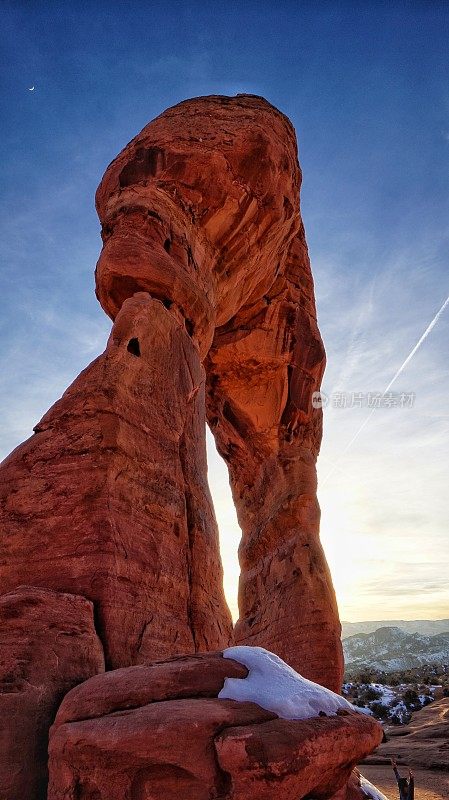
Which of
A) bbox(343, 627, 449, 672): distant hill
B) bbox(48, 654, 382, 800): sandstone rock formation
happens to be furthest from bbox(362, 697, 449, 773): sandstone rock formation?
bbox(343, 627, 449, 672): distant hill

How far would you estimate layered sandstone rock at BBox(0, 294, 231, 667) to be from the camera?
16.1ft

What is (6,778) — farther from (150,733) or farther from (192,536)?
(192,536)

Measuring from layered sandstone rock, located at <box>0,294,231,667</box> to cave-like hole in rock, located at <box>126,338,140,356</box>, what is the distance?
0.05ft

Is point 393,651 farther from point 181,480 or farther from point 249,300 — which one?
point 181,480

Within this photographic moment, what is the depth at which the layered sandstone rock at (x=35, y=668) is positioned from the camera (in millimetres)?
3574

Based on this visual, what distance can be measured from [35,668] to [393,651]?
109558mm

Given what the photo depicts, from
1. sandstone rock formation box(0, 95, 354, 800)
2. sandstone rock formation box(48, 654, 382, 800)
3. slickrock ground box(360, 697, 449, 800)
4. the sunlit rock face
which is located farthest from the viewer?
slickrock ground box(360, 697, 449, 800)

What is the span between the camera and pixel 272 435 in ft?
46.6

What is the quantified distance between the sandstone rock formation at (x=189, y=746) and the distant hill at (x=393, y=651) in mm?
74619

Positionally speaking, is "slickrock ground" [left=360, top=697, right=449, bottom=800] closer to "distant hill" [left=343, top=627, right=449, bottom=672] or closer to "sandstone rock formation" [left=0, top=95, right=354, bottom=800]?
"sandstone rock formation" [left=0, top=95, right=354, bottom=800]

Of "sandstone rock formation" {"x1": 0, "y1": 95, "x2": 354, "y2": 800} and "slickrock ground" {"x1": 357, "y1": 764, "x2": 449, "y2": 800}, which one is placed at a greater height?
"sandstone rock formation" {"x1": 0, "y1": 95, "x2": 354, "y2": 800}

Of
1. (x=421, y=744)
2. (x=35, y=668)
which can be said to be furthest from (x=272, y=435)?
(x=421, y=744)

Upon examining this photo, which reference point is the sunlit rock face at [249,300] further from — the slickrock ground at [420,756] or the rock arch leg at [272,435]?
the slickrock ground at [420,756]

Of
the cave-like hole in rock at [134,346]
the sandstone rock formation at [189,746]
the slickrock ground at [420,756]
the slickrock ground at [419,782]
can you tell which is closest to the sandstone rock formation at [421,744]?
the slickrock ground at [420,756]
